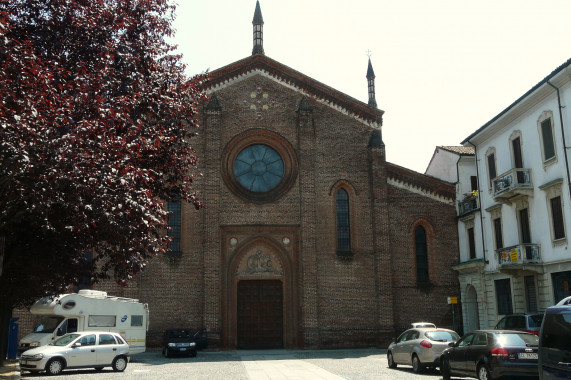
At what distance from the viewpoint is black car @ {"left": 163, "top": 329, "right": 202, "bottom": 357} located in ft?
80.3

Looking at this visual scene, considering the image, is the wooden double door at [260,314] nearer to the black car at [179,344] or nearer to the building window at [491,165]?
the black car at [179,344]

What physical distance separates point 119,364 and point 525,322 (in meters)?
13.9

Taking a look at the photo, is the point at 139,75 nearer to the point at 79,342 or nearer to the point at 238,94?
the point at 79,342

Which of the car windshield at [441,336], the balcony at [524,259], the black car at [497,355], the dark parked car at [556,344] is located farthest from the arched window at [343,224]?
the dark parked car at [556,344]

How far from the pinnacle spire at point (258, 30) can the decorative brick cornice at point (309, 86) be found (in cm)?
93

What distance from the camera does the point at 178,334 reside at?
25.5 m

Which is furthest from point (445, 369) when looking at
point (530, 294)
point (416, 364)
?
point (530, 294)

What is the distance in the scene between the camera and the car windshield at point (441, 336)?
17.6m

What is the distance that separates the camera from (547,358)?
356 inches

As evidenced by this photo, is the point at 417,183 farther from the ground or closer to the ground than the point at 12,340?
farther from the ground

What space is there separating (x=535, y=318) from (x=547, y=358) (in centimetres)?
1064

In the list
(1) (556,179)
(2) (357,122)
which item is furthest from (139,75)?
(2) (357,122)

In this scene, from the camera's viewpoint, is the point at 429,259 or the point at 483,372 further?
the point at 429,259

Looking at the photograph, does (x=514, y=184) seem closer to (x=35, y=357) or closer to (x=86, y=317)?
(x=86, y=317)
